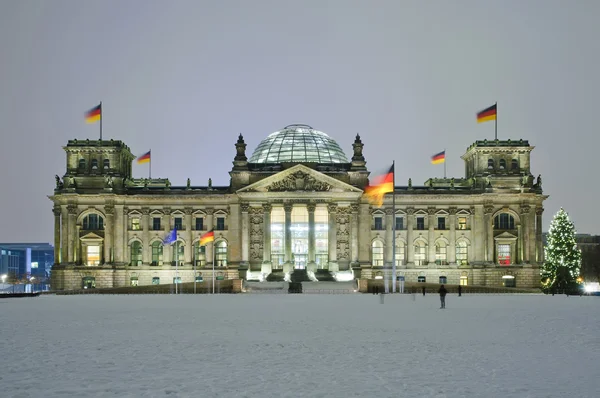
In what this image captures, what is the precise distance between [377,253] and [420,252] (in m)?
6.67

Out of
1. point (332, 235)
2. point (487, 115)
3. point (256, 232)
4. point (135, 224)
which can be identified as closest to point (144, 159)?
point (135, 224)

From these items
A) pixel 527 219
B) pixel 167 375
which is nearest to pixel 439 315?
pixel 167 375

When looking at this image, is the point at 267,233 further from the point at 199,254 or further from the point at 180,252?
the point at 180,252

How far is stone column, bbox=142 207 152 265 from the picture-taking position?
11012cm

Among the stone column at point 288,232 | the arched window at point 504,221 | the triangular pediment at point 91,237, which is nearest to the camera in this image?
the stone column at point 288,232

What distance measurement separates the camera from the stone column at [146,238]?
110m

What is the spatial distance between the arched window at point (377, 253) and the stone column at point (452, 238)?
1022 cm

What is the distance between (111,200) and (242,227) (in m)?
20.2

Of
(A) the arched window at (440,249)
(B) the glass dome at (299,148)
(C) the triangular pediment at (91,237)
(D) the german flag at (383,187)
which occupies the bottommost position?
(A) the arched window at (440,249)

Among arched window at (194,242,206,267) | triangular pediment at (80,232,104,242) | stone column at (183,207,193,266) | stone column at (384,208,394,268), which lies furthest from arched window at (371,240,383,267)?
triangular pediment at (80,232,104,242)

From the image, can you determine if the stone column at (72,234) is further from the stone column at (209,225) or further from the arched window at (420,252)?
the arched window at (420,252)

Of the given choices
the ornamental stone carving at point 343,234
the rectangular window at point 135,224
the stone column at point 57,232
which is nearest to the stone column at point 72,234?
the stone column at point 57,232

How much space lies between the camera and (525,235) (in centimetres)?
10912

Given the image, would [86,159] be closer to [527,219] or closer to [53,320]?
[527,219]
